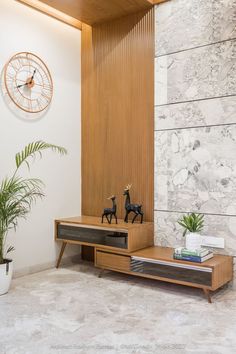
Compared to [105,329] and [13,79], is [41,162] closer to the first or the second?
[13,79]

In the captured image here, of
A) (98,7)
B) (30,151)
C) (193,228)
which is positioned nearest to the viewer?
(193,228)

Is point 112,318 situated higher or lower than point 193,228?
lower

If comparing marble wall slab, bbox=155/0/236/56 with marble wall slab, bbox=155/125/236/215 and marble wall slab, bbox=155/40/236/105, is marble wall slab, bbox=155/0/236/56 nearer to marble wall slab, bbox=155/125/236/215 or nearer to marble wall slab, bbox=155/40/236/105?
marble wall slab, bbox=155/40/236/105

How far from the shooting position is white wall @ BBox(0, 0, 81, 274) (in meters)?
3.93

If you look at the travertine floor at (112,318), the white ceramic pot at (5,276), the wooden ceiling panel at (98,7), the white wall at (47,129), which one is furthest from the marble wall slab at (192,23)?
the white ceramic pot at (5,276)

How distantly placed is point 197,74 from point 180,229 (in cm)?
174

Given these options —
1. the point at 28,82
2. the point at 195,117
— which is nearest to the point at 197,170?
the point at 195,117

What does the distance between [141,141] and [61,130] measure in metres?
1.10

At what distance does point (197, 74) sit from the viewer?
12.5ft

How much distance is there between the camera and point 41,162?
4.32m

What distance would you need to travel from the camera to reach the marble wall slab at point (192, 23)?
360cm

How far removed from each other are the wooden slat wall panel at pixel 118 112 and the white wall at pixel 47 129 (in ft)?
0.55

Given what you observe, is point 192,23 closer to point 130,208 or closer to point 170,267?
point 130,208

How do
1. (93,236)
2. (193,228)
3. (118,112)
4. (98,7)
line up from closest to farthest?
(193,228) → (93,236) → (98,7) → (118,112)
